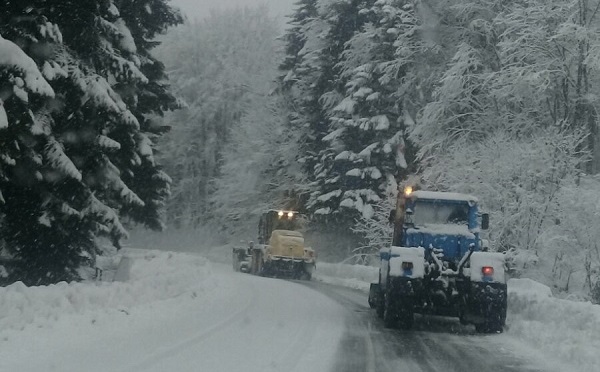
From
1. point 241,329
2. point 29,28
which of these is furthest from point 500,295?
point 29,28

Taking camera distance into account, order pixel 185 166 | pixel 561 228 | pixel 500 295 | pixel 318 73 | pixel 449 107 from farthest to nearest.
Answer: pixel 185 166 → pixel 318 73 → pixel 449 107 → pixel 561 228 → pixel 500 295

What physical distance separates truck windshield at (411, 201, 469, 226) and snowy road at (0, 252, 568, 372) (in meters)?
2.23

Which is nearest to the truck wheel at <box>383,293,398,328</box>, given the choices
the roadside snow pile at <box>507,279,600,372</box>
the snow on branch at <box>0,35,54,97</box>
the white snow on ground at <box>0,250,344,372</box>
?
the white snow on ground at <box>0,250,344,372</box>

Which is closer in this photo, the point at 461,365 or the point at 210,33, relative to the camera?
the point at 461,365

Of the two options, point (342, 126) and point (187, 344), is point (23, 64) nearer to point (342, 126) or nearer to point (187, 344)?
point (187, 344)

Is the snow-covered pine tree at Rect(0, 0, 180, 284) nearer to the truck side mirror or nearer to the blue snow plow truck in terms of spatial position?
the blue snow plow truck

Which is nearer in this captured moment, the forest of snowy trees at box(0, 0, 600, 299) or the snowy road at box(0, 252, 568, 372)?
the snowy road at box(0, 252, 568, 372)

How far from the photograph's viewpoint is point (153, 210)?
21.8 m

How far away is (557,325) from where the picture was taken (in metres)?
12.0

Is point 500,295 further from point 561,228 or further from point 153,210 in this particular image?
point 153,210

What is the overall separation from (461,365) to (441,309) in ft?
13.0

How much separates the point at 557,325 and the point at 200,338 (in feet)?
19.5

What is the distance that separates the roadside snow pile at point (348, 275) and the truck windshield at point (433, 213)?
11.0m

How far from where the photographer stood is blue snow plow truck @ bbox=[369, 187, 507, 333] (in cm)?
1334
